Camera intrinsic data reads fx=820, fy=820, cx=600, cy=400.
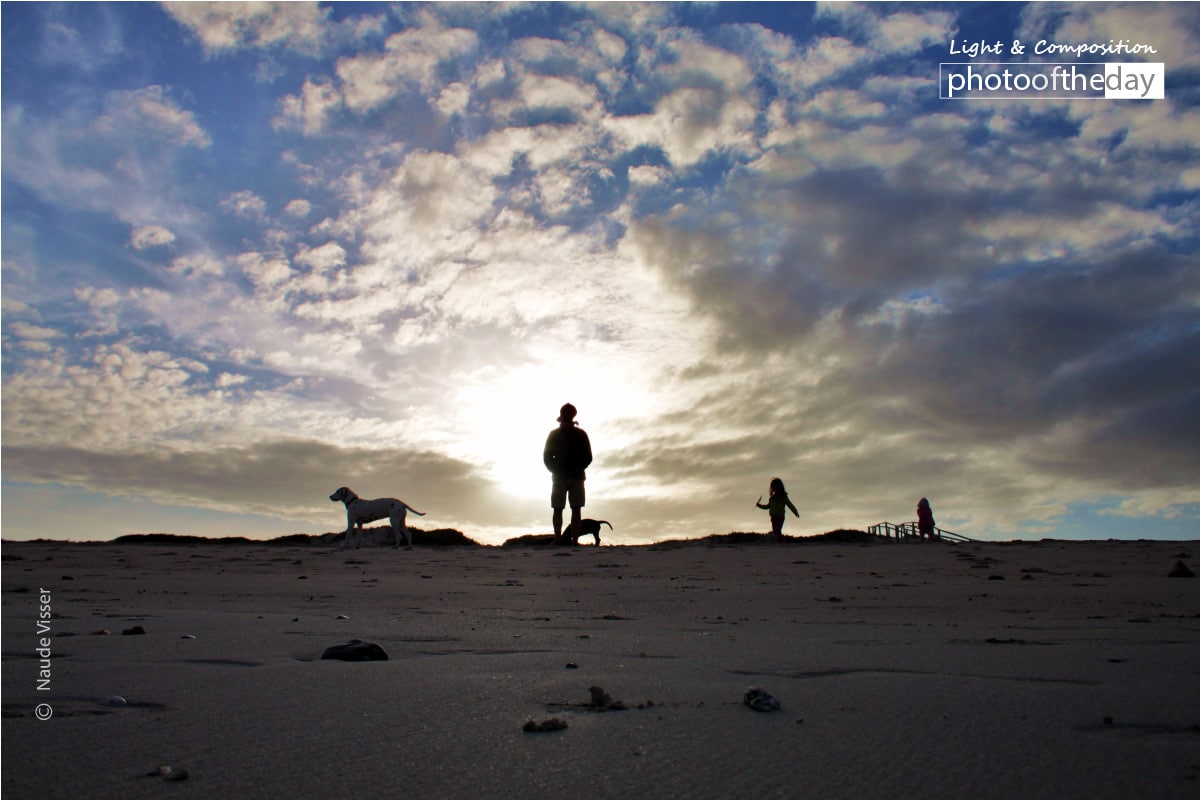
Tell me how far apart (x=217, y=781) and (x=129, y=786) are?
0.51 feet

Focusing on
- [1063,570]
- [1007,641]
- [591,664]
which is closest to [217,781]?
[591,664]

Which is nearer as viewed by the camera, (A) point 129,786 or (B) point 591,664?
(A) point 129,786

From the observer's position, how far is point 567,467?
13602mm

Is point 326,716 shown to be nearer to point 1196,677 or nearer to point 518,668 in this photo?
point 518,668

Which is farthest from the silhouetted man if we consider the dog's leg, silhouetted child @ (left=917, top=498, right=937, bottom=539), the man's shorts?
silhouetted child @ (left=917, top=498, right=937, bottom=539)

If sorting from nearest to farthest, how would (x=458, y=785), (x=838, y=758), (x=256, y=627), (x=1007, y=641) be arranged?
(x=458, y=785), (x=838, y=758), (x=1007, y=641), (x=256, y=627)

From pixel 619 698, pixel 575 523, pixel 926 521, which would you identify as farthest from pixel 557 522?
pixel 619 698

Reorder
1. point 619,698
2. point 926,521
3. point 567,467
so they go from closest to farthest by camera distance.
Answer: point 619,698 → point 567,467 → point 926,521

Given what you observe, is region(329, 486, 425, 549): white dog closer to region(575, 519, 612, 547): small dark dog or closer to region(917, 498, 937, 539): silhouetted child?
region(575, 519, 612, 547): small dark dog

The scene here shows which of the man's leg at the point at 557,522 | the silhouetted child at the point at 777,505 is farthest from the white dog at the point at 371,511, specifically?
the silhouetted child at the point at 777,505

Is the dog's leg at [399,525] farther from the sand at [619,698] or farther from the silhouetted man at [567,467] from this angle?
the sand at [619,698]

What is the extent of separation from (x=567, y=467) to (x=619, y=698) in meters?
11.4

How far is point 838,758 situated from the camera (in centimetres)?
164

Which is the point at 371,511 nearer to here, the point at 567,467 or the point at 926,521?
the point at 567,467
